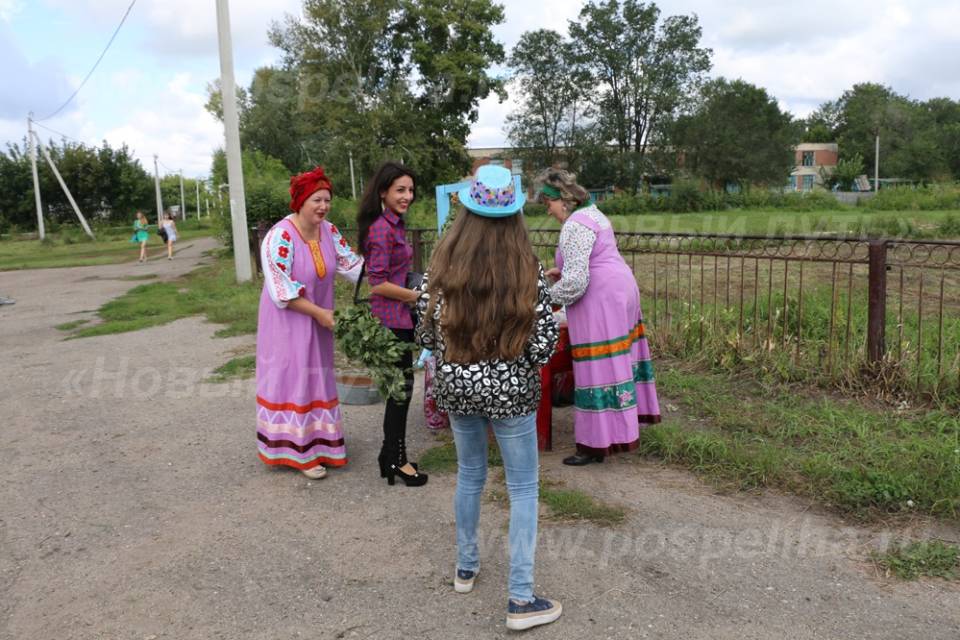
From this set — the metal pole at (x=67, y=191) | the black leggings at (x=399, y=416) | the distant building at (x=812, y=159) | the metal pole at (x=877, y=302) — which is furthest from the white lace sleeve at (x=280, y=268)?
the distant building at (x=812, y=159)

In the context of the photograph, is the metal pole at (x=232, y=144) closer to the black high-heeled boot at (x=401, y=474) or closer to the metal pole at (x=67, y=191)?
the black high-heeled boot at (x=401, y=474)

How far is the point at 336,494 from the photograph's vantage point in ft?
13.7

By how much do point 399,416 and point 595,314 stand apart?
3.88 ft

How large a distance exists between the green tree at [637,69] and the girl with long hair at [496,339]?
5221 centimetres

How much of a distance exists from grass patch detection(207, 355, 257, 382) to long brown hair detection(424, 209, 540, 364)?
15.2 ft

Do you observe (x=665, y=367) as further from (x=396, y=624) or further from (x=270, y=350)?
(x=396, y=624)

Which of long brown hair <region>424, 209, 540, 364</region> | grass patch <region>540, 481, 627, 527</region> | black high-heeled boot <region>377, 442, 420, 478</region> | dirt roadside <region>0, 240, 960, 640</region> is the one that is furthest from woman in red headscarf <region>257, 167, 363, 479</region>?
long brown hair <region>424, 209, 540, 364</region>

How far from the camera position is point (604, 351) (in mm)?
4242

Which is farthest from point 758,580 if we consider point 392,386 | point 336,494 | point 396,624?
point 336,494

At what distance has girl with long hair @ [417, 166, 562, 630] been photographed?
2.62 meters

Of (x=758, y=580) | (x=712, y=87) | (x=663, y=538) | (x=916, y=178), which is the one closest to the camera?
(x=758, y=580)

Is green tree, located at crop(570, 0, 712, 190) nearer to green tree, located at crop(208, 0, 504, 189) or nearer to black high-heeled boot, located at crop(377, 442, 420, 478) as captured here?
green tree, located at crop(208, 0, 504, 189)

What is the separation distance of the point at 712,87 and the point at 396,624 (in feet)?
184

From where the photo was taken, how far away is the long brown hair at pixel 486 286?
2611mm
